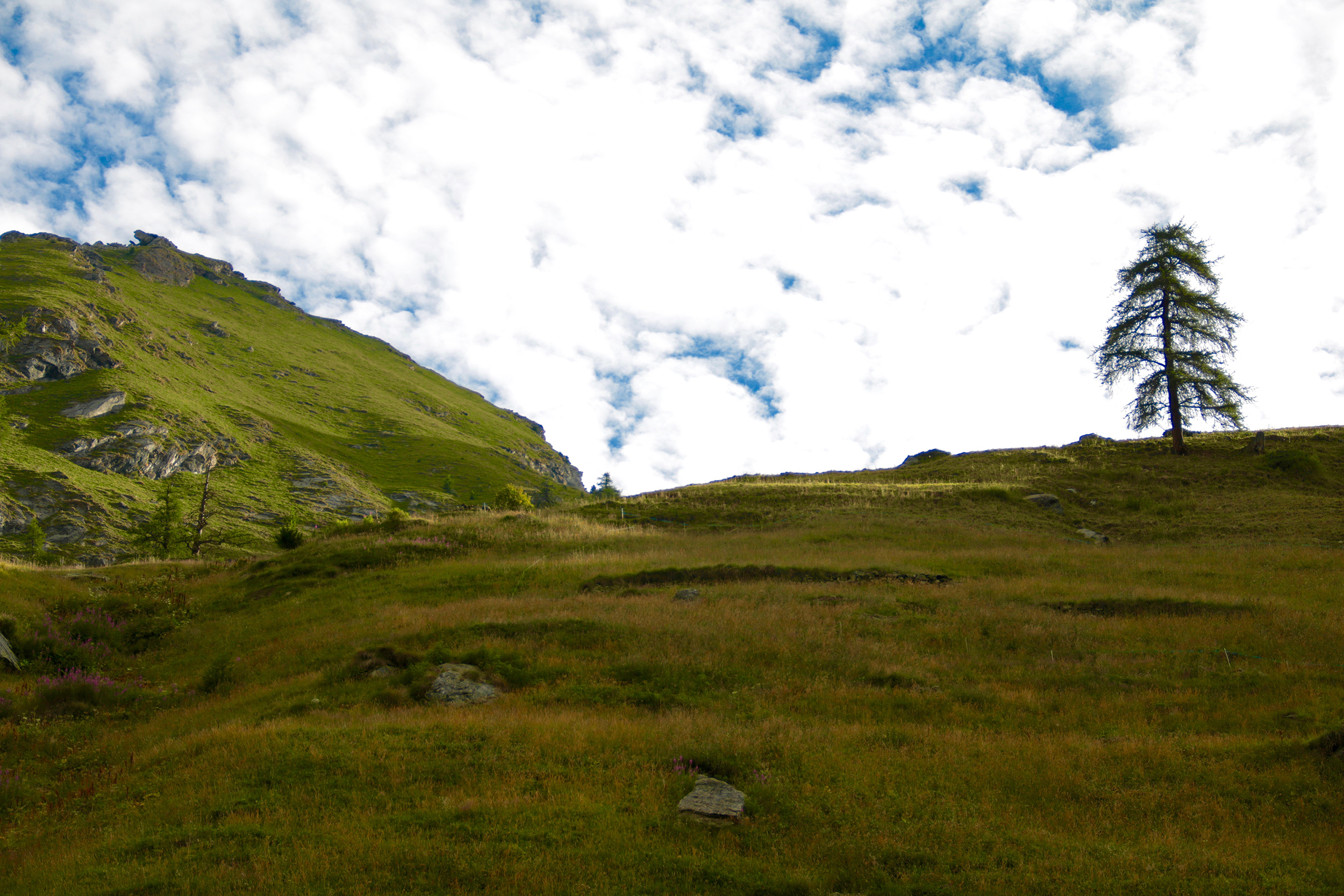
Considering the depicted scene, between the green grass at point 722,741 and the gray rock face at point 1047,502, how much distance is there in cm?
1479

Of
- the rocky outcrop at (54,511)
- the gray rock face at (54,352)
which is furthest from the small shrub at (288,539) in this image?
the gray rock face at (54,352)

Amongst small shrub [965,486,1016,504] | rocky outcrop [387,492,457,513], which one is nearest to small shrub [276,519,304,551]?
small shrub [965,486,1016,504]

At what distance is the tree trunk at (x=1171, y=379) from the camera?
46.6 metres

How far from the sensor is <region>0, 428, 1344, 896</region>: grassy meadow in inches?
307

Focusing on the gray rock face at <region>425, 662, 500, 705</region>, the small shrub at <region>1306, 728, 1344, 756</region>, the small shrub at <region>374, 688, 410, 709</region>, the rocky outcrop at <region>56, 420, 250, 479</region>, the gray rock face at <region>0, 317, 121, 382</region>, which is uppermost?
the gray rock face at <region>0, 317, 121, 382</region>

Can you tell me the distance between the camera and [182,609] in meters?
24.9

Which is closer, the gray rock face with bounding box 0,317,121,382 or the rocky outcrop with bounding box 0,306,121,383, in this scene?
the rocky outcrop with bounding box 0,306,121,383

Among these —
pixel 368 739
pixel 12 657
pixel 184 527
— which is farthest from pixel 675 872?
pixel 184 527

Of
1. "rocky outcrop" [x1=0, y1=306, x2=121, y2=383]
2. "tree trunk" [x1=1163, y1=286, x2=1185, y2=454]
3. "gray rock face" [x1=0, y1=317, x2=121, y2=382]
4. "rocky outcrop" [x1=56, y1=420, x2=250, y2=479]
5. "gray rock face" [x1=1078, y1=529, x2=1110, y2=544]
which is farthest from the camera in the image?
"gray rock face" [x1=0, y1=317, x2=121, y2=382]

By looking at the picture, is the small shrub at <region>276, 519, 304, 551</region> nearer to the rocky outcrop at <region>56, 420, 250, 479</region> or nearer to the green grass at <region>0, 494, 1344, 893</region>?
the green grass at <region>0, 494, 1344, 893</region>

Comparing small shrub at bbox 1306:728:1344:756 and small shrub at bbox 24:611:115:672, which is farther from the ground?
small shrub at bbox 1306:728:1344:756

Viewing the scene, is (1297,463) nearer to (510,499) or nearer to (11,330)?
(510,499)

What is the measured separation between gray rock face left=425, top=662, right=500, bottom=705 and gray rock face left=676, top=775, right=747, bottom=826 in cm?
602

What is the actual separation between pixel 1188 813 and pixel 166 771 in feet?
49.5
